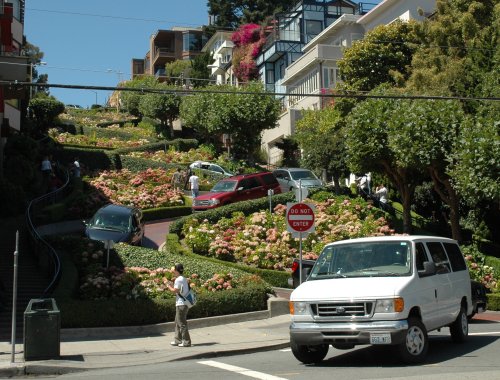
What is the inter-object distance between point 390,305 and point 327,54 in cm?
4696

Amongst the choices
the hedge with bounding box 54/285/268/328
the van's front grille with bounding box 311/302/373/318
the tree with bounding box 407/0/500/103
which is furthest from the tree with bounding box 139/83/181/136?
the van's front grille with bounding box 311/302/373/318

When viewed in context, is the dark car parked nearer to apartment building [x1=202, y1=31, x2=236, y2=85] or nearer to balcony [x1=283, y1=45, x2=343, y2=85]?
balcony [x1=283, y1=45, x2=343, y2=85]

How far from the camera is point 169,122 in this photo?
82062mm

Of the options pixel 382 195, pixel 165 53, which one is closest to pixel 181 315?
pixel 382 195

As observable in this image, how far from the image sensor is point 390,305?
11.9 meters

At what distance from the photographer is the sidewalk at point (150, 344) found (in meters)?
13.7

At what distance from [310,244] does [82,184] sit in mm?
16534

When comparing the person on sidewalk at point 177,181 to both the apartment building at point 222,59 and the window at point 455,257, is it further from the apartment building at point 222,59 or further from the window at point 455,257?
the apartment building at point 222,59

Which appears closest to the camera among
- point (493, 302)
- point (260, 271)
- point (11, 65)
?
point (493, 302)

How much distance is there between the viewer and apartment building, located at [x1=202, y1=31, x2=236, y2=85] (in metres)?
85.8

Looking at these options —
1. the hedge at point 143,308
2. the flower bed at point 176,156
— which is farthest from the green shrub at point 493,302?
the flower bed at point 176,156

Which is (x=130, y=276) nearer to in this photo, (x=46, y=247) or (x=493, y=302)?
(x=46, y=247)

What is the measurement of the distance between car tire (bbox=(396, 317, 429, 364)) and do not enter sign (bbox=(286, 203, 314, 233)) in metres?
6.65

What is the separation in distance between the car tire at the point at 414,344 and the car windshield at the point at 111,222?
16.4m
